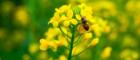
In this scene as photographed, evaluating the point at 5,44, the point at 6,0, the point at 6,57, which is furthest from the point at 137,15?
the point at 6,0

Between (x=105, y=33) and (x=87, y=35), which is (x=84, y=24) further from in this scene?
(x=105, y=33)

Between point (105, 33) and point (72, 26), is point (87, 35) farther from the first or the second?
point (105, 33)

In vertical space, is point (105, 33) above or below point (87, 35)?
above

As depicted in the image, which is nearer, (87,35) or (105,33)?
(87,35)

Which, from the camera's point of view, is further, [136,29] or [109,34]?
[136,29]

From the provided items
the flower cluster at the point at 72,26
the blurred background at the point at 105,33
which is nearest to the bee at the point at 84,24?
the flower cluster at the point at 72,26

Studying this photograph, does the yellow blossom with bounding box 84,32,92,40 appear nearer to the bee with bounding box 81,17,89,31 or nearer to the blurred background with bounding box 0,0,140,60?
the bee with bounding box 81,17,89,31

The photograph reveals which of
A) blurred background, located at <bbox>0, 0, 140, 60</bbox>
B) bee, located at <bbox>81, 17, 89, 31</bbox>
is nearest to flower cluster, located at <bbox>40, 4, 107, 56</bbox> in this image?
bee, located at <bbox>81, 17, 89, 31</bbox>

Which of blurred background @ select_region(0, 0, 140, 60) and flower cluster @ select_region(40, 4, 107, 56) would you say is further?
blurred background @ select_region(0, 0, 140, 60)

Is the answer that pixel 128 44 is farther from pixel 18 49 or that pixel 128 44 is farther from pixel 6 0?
pixel 6 0

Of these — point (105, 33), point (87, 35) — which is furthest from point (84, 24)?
point (105, 33)

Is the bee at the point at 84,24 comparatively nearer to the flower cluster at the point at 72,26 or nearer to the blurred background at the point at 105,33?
the flower cluster at the point at 72,26
